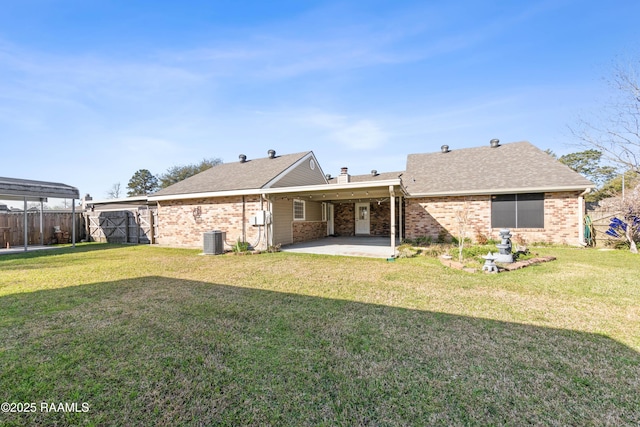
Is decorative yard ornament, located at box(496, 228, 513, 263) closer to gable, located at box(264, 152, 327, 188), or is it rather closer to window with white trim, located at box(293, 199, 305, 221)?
gable, located at box(264, 152, 327, 188)

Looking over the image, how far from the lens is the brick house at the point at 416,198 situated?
10.9 m

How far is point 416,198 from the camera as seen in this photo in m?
13.2

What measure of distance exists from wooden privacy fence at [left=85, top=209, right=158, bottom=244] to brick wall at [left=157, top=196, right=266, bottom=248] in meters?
0.83

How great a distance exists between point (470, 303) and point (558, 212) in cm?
1006

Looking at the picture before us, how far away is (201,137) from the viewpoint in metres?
15.4

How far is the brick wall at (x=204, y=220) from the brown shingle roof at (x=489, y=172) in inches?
302

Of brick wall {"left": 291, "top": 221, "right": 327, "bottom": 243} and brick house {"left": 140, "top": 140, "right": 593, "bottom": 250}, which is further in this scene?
brick wall {"left": 291, "top": 221, "right": 327, "bottom": 243}

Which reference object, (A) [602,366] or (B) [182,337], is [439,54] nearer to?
(A) [602,366]

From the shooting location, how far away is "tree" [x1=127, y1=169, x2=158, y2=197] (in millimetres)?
40594

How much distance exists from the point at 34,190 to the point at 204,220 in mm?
7071

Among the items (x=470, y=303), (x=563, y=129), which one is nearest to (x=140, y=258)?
(x=470, y=303)

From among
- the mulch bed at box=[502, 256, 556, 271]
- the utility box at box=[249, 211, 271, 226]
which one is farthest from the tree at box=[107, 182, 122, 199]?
the mulch bed at box=[502, 256, 556, 271]

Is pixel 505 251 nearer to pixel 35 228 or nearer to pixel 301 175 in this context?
pixel 301 175

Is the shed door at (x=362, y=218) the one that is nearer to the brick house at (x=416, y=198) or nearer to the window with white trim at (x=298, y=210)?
the brick house at (x=416, y=198)
